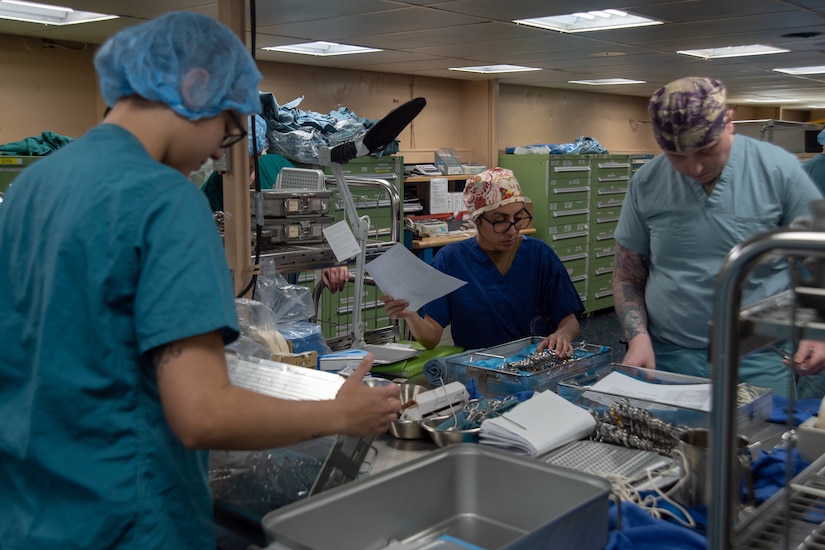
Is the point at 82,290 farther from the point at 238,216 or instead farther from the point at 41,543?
the point at 238,216

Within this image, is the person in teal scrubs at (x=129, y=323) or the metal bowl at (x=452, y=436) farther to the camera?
the metal bowl at (x=452, y=436)

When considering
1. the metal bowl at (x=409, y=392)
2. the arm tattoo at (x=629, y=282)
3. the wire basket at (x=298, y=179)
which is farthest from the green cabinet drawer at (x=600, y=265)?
the metal bowl at (x=409, y=392)

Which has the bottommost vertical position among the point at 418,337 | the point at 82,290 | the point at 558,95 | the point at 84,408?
the point at 418,337

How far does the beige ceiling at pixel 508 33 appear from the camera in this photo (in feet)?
13.3

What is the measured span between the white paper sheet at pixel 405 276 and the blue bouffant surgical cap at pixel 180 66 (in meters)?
1.20

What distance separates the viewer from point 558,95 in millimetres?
8742

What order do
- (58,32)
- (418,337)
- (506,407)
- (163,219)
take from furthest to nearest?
(58,32) < (418,337) < (506,407) < (163,219)

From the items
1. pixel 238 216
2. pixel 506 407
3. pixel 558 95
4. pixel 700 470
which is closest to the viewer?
pixel 700 470

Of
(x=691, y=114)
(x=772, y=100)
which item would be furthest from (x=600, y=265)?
(x=691, y=114)

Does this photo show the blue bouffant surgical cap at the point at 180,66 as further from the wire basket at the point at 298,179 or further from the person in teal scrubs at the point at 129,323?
the wire basket at the point at 298,179

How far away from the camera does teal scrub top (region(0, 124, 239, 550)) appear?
0.98 m

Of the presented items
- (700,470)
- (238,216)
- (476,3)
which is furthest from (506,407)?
(476,3)

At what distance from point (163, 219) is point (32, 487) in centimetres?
41

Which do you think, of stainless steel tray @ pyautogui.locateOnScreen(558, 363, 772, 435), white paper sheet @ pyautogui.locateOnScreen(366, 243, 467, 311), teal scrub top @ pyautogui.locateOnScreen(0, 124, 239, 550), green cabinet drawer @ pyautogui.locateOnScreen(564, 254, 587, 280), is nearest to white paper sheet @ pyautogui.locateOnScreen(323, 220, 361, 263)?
white paper sheet @ pyautogui.locateOnScreen(366, 243, 467, 311)
